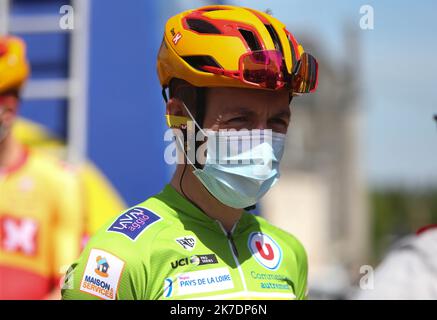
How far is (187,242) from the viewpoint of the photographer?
8.12 feet

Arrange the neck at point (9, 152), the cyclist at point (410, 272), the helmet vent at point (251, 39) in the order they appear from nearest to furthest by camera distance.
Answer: the helmet vent at point (251, 39)
the cyclist at point (410, 272)
the neck at point (9, 152)

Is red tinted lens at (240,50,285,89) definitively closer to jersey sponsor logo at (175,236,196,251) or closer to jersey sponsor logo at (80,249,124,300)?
jersey sponsor logo at (175,236,196,251)

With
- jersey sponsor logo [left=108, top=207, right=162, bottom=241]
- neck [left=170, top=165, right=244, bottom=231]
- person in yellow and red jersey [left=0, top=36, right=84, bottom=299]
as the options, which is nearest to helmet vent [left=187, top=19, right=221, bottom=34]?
neck [left=170, top=165, right=244, bottom=231]

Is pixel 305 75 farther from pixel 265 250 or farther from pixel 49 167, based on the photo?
pixel 49 167

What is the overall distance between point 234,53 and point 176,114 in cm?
31

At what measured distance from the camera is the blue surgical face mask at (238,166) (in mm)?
2549

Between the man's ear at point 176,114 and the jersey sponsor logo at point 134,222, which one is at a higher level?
the man's ear at point 176,114

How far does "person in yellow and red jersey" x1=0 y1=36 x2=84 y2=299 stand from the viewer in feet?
16.2

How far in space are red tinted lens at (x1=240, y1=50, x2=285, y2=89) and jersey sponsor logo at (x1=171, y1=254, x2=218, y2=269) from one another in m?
0.60

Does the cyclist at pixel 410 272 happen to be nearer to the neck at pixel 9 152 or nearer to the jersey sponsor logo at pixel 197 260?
the jersey sponsor logo at pixel 197 260

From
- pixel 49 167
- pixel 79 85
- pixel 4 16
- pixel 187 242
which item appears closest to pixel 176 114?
pixel 187 242

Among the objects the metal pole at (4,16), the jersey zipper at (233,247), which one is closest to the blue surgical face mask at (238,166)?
the jersey zipper at (233,247)

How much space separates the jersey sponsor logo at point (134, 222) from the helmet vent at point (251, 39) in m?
0.66

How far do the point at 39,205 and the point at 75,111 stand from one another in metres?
1.05
